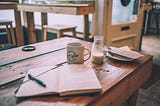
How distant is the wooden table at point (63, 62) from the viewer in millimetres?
688

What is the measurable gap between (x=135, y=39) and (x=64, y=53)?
2.67 m

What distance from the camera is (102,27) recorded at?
9.58ft

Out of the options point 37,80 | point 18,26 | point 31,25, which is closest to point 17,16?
point 18,26

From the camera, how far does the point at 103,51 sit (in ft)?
3.92

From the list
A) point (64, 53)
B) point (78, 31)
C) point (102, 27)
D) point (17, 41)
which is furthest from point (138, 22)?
point (64, 53)

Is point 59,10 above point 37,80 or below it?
above

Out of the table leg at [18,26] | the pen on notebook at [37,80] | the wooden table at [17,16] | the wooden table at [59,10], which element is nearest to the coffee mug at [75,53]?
the pen on notebook at [37,80]

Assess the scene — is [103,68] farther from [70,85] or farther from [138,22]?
[138,22]

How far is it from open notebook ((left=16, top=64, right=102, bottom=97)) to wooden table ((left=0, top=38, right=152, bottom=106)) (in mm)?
23

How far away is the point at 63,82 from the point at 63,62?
0.30m

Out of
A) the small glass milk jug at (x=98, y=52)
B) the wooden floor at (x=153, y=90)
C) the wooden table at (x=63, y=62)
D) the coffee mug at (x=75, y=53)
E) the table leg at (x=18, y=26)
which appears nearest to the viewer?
the wooden table at (x=63, y=62)

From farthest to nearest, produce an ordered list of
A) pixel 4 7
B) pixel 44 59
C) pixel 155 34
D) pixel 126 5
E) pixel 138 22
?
pixel 155 34 → pixel 138 22 → pixel 126 5 → pixel 4 7 → pixel 44 59

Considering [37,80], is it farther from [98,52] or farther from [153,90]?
[153,90]

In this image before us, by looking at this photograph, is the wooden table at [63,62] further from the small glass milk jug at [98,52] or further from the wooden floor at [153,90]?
the wooden floor at [153,90]
